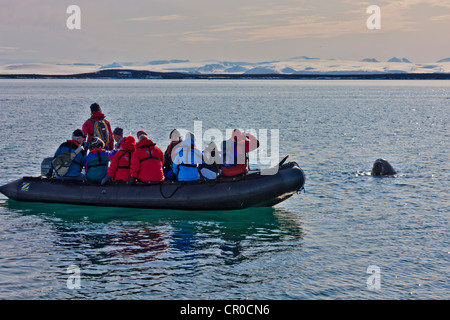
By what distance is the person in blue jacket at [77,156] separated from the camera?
15.1m

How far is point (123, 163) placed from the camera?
14703mm

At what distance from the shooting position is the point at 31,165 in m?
22.0

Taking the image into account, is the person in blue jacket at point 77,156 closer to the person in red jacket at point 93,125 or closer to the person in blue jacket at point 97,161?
the person in blue jacket at point 97,161

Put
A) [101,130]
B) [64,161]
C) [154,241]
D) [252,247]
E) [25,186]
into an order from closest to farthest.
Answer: [252,247] → [154,241] → [64,161] → [25,186] → [101,130]

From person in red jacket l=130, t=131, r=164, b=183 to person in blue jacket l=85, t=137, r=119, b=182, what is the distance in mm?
949

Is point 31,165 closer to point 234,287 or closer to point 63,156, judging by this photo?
point 63,156

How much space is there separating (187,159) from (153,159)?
2.99 ft

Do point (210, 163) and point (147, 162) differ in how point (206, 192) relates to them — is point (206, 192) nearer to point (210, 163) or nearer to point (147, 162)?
point (210, 163)

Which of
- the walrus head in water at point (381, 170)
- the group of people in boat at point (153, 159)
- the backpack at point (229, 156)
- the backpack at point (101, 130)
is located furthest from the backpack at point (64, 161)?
the walrus head in water at point (381, 170)

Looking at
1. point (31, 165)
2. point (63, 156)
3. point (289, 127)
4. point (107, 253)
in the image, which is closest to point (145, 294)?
point (107, 253)

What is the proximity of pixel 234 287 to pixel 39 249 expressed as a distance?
15.3ft

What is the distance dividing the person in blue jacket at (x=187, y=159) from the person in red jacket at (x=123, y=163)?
1.17 metres

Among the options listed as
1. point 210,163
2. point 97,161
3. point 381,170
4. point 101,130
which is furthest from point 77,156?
point 381,170
